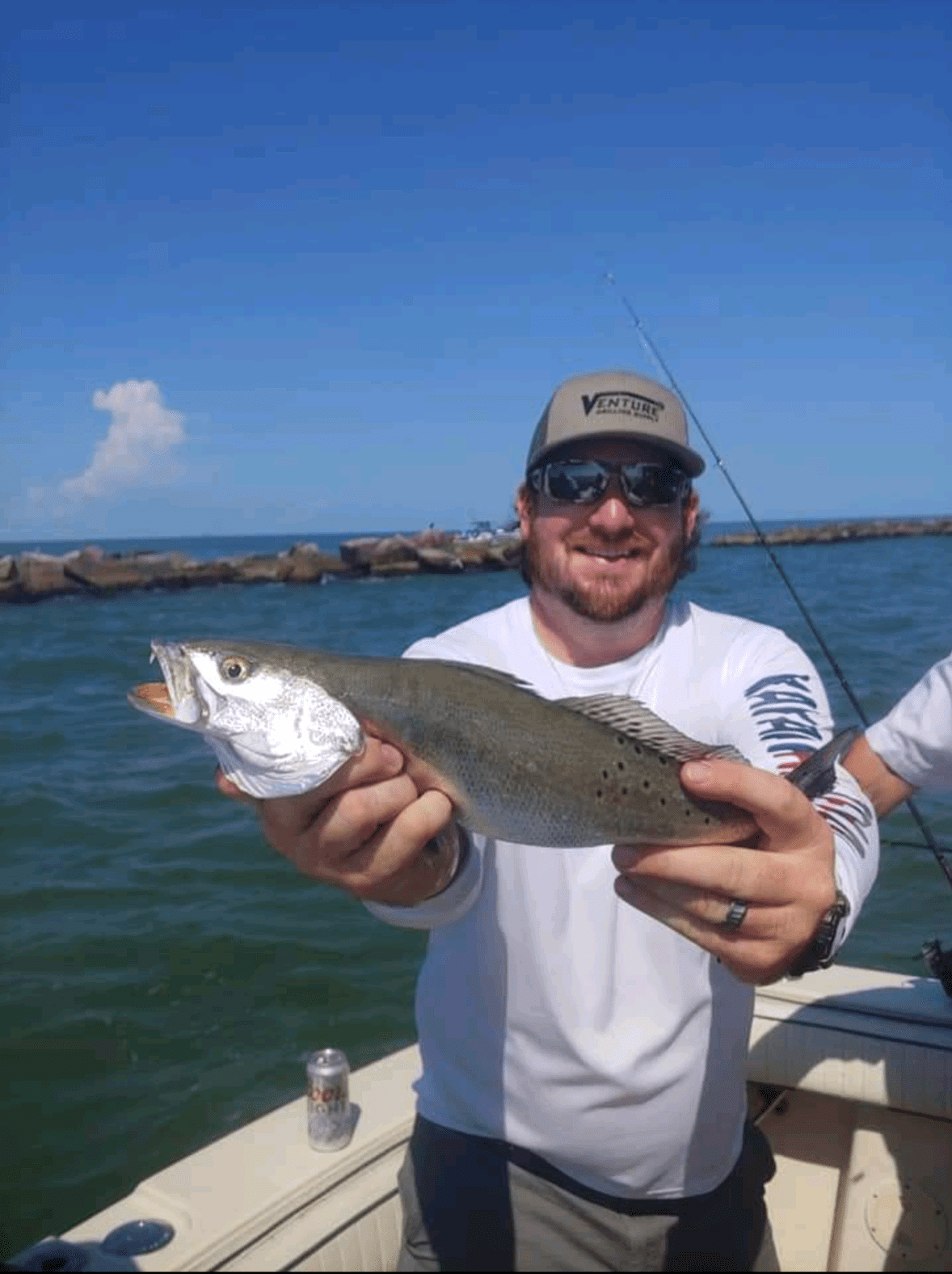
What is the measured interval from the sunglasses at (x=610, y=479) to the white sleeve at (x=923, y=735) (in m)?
1.16

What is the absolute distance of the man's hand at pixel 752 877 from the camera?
7.52 feet

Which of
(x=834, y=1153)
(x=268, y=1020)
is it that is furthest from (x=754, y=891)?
(x=268, y=1020)

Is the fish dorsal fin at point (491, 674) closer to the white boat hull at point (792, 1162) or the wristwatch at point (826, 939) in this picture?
the wristwatch at point (826, 939)

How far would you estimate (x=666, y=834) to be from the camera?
8.48 feet

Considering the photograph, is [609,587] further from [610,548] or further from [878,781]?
[878,781]

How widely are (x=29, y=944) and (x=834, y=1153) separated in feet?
22.3

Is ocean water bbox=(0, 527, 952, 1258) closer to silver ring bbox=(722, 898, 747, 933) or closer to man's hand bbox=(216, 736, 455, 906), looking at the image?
silver ring bbox=(722, 898, 747, 933)

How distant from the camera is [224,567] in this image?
56.7 meters

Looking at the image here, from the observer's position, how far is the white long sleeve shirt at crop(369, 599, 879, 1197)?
298 cm

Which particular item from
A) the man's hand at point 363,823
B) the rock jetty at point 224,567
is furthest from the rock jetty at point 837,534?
the man's hand at point 363,823

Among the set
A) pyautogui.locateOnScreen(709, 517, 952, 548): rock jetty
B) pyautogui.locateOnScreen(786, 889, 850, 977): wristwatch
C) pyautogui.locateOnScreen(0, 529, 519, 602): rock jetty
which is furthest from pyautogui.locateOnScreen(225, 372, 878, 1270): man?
pyautogui.locateOnScreen(709, 517, 952, 548): rock jetty

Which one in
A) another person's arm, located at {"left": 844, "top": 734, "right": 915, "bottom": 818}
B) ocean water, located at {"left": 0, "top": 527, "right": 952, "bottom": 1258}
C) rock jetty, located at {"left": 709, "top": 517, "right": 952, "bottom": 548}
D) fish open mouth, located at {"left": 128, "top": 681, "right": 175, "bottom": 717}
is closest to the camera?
fish open mouth, located at {"left": 128, "top": 681, "right": 175, "bottom": 717}

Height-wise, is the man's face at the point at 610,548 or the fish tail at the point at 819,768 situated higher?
the man's face at the point at 610,548

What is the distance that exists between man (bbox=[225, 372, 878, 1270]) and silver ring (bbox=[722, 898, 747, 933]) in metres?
0.27
